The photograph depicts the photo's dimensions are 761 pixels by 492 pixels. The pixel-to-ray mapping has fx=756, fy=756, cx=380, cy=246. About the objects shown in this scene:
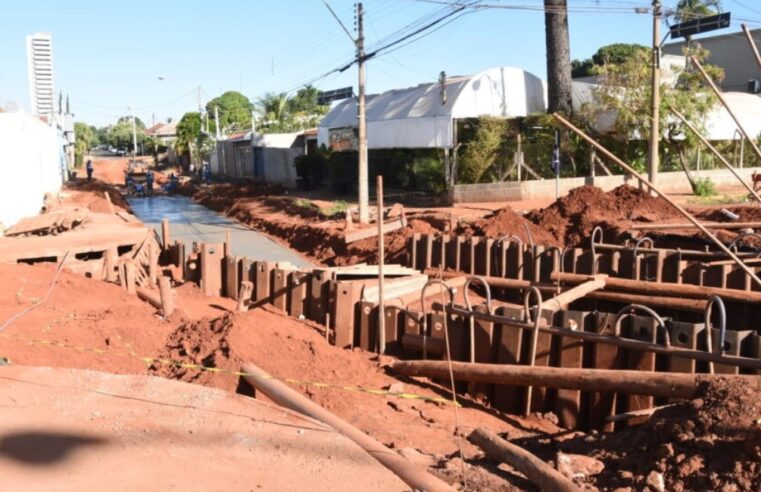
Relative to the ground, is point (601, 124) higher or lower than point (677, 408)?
higher

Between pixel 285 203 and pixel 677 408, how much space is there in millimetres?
25795

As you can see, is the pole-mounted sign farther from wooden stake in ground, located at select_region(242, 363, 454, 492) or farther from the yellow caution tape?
wooden stake in ground, located at select_region(242, 363, 454, 492)

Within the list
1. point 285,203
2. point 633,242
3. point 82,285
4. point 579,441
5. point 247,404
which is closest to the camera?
point 579,441

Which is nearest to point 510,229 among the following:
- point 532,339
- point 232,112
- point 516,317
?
point 516,317

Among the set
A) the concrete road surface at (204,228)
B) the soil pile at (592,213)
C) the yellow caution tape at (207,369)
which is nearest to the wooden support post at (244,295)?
the yellow caution tape at (207,369)

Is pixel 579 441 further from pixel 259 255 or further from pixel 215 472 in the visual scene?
pixel 259 255

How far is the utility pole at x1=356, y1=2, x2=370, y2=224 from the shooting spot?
825 inches

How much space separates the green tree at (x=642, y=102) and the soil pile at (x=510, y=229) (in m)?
11.3

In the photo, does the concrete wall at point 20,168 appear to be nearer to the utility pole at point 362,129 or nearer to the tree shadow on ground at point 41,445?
the utility pole at point 362,129

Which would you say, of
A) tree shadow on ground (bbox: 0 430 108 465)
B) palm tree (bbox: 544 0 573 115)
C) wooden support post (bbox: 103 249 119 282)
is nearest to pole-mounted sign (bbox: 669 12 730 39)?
palm tree (bbox: 544 0 573 115)

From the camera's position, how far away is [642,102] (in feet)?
Answer: 85.0

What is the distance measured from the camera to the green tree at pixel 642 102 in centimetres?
2600

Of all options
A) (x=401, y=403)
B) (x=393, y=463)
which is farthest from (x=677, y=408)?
(x=401, y=403)

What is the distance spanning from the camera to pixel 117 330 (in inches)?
292
